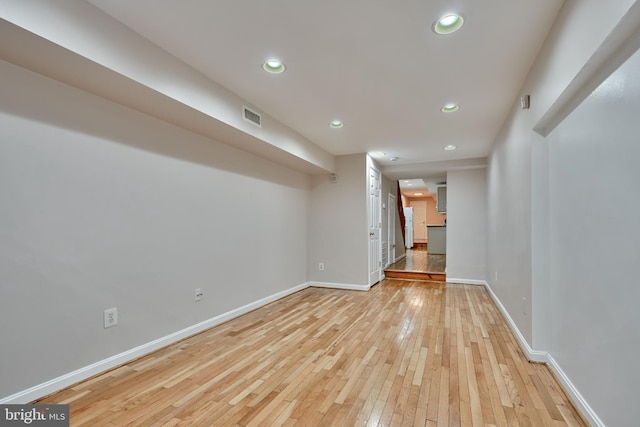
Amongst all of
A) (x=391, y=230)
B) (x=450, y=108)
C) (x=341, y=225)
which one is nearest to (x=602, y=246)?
(x=450, y=108)

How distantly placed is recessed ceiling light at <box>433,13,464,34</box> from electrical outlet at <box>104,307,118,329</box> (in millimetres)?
3087

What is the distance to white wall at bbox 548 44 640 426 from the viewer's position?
4.14 ft

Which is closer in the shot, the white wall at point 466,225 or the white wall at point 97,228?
the white wall at point 97,228

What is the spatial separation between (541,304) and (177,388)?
9.16 feet

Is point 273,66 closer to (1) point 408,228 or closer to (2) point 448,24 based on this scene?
(2) point 448,24

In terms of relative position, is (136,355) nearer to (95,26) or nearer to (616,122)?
(95,26)

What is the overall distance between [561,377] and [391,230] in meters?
5.69

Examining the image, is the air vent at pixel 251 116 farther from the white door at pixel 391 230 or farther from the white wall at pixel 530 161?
the white door at pixel 391 230

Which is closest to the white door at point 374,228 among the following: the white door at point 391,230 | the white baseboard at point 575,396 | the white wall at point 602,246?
the white door at point 391,230

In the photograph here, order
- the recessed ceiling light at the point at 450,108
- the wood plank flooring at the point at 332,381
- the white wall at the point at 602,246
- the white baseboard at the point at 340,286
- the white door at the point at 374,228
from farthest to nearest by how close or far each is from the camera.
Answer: the white door at the point at 374,228 < the white baseboard at the point at 340,286 < the recessed ceiling light at the point at 450,108 < the wood plank flooring at the point at 332,381 < the white wall at the point at 602,246

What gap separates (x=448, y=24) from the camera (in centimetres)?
189

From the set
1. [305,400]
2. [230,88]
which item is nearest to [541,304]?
[305,400]

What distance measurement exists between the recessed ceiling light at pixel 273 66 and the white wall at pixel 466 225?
15.3 feet

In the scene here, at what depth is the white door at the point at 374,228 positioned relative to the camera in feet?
17.7
